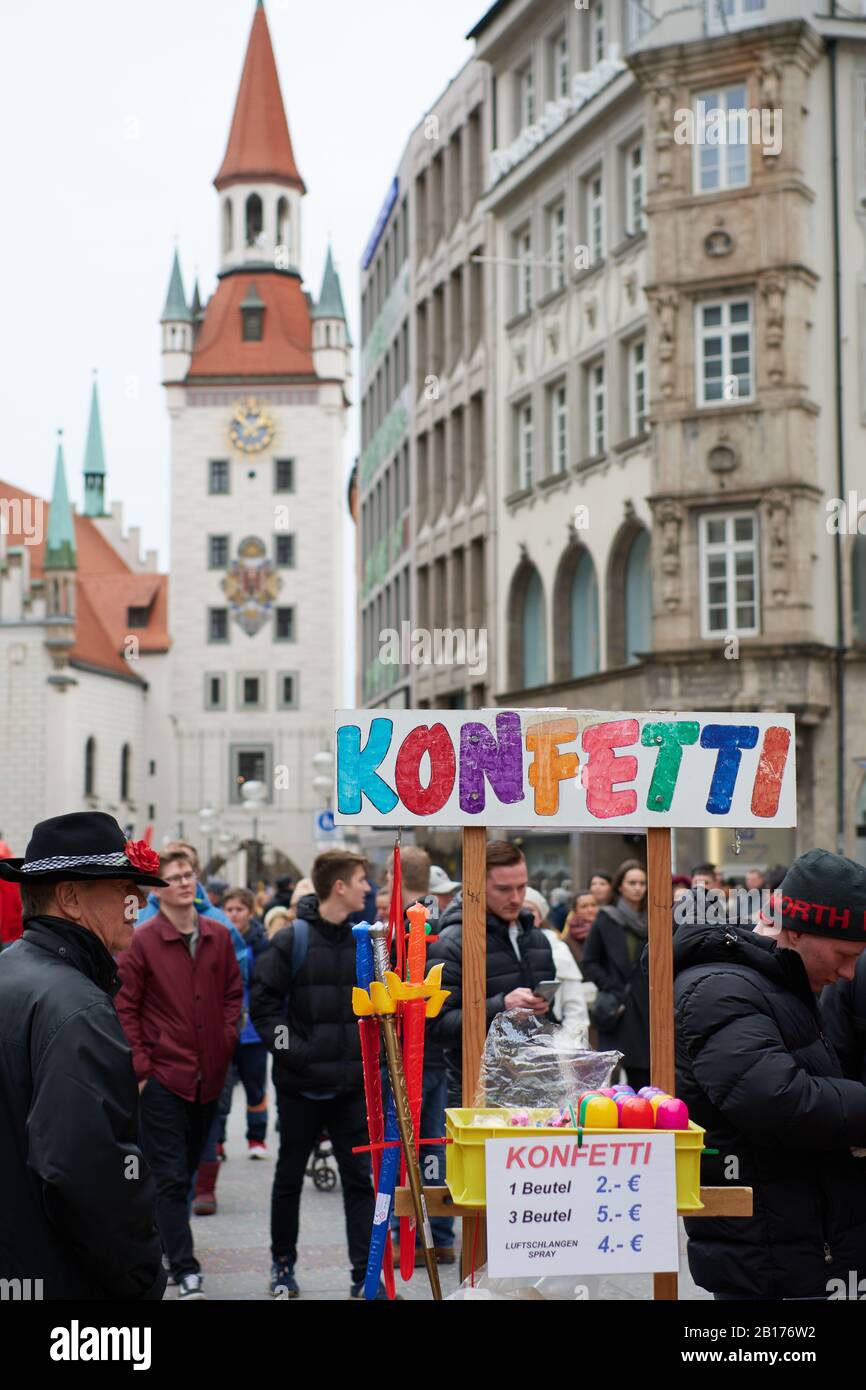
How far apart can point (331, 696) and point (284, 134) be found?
1062 inches

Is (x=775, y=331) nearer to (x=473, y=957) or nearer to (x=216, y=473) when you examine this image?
(x=473, y=957)

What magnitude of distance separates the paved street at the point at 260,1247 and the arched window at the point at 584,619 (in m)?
20.4

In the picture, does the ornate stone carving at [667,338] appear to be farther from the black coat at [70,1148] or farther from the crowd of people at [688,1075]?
the black coat at [70,1148]

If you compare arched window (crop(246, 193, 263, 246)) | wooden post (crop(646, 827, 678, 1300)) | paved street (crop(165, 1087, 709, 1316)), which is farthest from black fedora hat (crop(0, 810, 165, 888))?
arched window (crop(246, 193, 263, 246))

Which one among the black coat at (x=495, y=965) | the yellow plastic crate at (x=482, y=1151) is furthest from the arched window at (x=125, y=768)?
the yellow plastic crate at (x=482, y=1151)

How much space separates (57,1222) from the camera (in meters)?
3.94

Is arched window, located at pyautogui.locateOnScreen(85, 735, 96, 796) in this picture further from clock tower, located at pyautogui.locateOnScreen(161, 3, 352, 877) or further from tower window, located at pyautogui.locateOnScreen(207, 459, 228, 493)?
tower window, located at pyautogui.locateOnScreen(207, 459, 228, 493)

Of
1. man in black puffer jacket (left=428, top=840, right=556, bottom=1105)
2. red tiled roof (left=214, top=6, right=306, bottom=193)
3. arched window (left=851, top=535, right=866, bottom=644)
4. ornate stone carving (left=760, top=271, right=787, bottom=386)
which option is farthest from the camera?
red tiled roof (left=214, top=6, right=306, bottom=193)

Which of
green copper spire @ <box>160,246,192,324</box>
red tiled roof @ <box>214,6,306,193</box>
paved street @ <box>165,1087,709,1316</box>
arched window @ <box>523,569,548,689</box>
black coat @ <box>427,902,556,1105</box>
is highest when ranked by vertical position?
red tiled roof @ <box>214,6,306,193</box>

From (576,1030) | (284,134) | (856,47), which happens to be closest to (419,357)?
(856,47)

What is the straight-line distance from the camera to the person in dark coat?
10.5 m

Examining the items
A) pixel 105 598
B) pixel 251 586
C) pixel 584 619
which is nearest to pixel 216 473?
pixel 251 586

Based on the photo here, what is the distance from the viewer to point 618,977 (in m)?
11.0

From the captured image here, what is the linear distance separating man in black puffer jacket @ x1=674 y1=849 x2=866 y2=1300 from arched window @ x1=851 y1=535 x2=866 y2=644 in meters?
24.3
